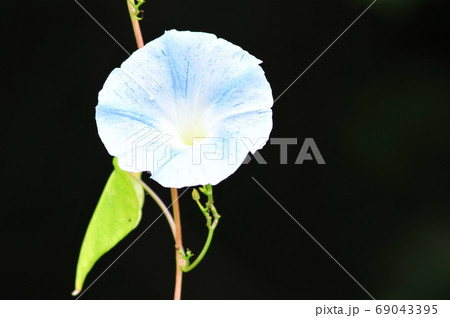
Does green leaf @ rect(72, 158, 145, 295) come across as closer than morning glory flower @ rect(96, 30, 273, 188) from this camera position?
No

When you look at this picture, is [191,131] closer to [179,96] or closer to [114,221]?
[179,96]

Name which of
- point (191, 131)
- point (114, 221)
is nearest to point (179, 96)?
point (191, 131)

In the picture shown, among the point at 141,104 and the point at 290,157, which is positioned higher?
the point at 290,157

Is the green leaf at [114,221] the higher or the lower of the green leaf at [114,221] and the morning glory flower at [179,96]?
the lower

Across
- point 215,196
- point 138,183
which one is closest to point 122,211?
point 138,183
